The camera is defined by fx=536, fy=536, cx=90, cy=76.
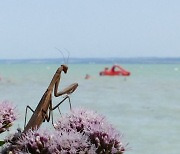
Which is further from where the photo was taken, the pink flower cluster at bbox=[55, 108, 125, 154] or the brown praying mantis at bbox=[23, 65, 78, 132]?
the brown praying mantis at bbox=[23, 65, 78, 132]

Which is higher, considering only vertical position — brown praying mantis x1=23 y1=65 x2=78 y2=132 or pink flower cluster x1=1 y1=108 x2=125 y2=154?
brown praying mantis x1=23 y1=65 x2=78 y2=132

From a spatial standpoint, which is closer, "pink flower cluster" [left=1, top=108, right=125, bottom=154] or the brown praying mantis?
"pink flower cluster" [left=1, top=108, right=125, bottom=154]

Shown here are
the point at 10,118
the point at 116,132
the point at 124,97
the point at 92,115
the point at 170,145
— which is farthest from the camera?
the point at 124,97

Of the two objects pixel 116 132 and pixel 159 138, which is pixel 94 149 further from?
pixel 159 138

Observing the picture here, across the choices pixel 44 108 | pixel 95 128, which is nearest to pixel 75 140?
pixel 95 128

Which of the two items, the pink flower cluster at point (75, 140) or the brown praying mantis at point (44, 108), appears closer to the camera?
the pink flower cluster at point (75, 140)

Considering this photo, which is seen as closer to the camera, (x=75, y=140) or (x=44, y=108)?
(x=75, y=140)

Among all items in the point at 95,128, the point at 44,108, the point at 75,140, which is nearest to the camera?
the point at 75,140

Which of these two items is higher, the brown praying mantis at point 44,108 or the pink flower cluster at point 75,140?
the brown praying mantis at point 44,108

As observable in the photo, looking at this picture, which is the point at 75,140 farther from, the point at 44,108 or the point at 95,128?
the point at 44,108

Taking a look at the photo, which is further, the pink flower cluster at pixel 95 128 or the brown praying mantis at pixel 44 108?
the brown praying mantis at pixel 44 108

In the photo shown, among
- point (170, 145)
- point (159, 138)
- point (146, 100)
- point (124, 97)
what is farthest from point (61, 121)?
point (124, 97)
